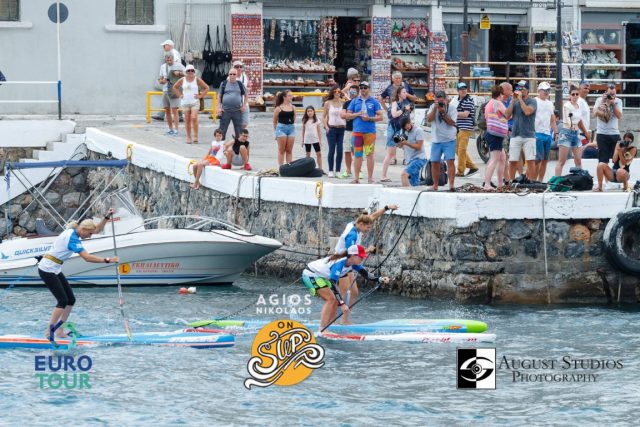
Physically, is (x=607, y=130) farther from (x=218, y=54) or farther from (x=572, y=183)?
(x=218, y=54)

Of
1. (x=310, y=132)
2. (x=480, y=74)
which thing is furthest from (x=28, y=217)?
(x=480, y=74)

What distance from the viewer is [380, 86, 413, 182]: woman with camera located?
80.9ft

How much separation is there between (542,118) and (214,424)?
11.0 m

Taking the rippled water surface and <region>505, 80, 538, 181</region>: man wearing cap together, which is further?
<region>505, 80, 538, 181</region>: man wearing cap

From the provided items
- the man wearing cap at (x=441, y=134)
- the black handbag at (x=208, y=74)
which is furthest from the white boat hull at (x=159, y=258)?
the black handbag at (x=208, y=74)

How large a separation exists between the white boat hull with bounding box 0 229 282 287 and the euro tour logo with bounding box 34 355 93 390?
5406mm

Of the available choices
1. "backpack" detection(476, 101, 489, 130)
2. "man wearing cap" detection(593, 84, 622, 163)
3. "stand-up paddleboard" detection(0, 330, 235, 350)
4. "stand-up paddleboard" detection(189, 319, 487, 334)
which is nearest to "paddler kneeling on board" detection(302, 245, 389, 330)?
"stand-up paddleboard" detection(189, 319, 487, 334)

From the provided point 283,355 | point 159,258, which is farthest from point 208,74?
point 283,355

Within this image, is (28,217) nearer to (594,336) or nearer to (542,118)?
(542,118)

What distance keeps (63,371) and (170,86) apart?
14.8 meters

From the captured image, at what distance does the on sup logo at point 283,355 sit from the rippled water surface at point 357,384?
0.51 ft

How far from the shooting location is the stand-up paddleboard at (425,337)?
1853cm

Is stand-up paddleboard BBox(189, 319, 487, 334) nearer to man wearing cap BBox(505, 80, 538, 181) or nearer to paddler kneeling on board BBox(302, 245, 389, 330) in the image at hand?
paddler kneeling on board BBox(302, 245, 389, 330)

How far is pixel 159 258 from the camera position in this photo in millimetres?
23562
